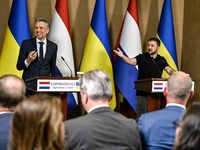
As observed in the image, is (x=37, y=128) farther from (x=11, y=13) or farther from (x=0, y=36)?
(x=0, y=36)

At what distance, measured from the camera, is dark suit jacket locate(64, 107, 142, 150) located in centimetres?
170

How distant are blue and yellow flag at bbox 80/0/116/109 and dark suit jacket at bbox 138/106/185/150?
3.59 metres

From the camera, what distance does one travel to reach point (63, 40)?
18.2ft

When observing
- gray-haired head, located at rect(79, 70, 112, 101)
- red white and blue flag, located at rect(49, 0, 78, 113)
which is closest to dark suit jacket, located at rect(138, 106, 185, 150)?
gray-haired head, located at rect(79, 70, 112, 101)

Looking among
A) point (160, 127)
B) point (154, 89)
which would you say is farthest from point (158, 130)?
point (154, 89)

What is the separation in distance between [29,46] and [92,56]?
1523mm

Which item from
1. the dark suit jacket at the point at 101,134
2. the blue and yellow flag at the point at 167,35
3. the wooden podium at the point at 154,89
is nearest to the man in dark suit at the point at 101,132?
the dark suit jacket at the point at 101,134

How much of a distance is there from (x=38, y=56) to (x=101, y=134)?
2.88 metres

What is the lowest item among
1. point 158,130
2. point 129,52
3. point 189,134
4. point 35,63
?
point 158,130

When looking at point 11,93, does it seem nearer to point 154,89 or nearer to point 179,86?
point 179,86

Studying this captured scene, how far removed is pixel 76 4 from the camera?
621 centimetres

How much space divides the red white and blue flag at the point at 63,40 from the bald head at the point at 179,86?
3315mm

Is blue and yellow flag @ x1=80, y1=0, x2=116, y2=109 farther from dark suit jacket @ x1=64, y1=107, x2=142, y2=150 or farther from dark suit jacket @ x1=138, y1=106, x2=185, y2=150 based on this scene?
dark suit jacket @ x1=64, y1=107, x2=142, y2=150

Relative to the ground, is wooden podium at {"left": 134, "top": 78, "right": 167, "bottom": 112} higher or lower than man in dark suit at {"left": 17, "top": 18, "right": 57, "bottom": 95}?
lower
